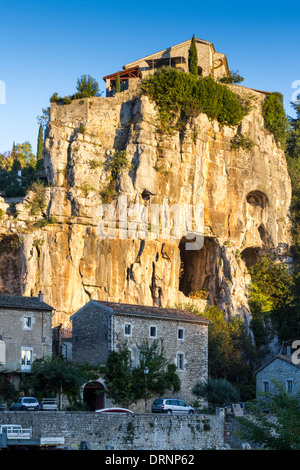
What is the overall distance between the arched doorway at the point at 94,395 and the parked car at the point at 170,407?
12.9 ft

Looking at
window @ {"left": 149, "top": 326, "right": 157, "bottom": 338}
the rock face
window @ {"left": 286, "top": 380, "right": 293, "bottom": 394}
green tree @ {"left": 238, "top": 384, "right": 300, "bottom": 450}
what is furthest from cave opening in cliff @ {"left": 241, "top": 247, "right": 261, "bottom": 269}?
green tree @ {"left": 238, "top": 384, "right": 300, "bottom": 450}

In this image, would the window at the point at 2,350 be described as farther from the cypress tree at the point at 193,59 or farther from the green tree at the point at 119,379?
the cypress tree at the point at 193,59

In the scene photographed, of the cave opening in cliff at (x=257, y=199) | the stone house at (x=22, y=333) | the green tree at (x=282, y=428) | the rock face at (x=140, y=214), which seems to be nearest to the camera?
the green tree at (x=282, y=428)

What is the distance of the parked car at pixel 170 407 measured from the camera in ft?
155

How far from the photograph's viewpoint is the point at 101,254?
6862 cm

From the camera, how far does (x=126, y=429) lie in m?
41.0

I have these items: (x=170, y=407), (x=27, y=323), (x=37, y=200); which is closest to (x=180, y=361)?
(x=170, y=407)

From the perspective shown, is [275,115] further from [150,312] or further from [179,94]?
[150,312]

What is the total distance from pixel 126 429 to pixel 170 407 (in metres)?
6.80

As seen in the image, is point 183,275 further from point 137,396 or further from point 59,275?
point 137,396

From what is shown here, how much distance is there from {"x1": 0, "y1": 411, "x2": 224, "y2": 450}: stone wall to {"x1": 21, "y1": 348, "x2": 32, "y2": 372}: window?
12078 mm

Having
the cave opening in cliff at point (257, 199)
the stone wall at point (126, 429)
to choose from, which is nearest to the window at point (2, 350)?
A: the stone wall at point (126, 429)

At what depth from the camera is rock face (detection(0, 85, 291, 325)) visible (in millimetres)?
68250

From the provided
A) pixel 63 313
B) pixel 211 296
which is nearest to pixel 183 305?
pixel 211 296
